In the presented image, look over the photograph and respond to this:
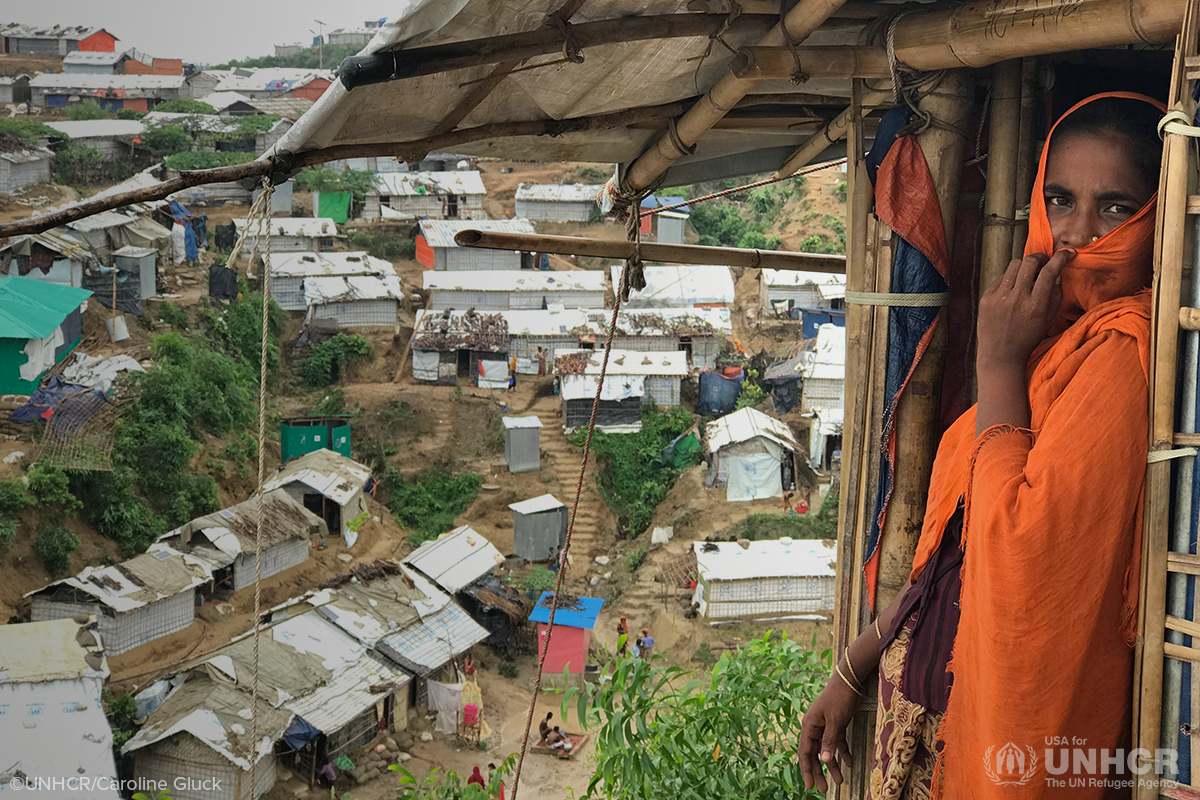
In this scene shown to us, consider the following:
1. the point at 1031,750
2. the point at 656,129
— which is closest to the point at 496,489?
the point at 656,129

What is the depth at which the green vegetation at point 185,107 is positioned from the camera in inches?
1310

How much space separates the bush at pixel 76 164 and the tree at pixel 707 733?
92.4ft

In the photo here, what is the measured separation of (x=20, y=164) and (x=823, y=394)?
69.7ft

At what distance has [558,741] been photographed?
12.7 meters

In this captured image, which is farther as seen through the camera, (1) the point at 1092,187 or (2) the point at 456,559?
(2) the point at 456,559

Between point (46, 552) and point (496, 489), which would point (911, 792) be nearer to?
point (46, 552)

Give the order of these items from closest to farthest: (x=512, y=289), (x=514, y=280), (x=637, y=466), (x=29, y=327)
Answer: (x=29, y=327) → (x=637, y=466) → (x=512, y=289) → (x=514, y=280)

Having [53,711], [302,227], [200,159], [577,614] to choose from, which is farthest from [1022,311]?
[200,159]

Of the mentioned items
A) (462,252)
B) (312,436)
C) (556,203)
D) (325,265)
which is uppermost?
(556,203)

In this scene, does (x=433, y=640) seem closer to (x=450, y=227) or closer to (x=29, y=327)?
(x=29, y=327)

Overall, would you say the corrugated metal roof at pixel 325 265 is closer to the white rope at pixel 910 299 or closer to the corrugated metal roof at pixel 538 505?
the corrugated metal roof at pixel 538 505

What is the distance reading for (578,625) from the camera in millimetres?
14055

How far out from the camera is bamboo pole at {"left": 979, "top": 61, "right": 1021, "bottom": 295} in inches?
85.5

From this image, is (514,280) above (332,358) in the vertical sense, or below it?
above
